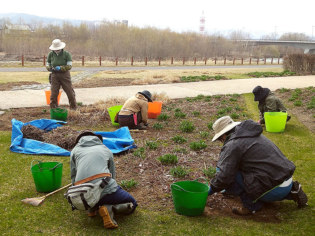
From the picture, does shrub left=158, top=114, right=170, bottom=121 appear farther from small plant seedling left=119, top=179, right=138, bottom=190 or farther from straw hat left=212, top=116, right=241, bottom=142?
straw hat left=212, top=116, right=241, bottom=142

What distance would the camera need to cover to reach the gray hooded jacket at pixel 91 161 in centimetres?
384

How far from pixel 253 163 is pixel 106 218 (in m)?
1.75

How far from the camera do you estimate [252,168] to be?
4.02 m

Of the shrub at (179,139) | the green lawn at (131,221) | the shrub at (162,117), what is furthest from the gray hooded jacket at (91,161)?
the shrub at (162,117)

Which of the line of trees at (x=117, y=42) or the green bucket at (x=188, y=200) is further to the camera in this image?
the line of trees at (x=117, y=42)

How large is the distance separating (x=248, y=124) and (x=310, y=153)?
3218 millimetres

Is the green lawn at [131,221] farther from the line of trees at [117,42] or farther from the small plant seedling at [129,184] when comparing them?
the line of trees at [117,42]

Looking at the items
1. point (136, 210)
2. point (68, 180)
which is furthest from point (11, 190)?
point (136, 210)

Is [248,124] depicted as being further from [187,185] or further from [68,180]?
[68,180]

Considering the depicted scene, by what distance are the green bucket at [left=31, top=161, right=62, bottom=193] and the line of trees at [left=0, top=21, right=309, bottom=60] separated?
123 feet

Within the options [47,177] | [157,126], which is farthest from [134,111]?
[47,177]

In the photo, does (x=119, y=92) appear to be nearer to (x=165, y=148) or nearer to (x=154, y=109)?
(x=154, y=109)

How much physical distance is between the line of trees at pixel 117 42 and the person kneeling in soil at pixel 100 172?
38.1m

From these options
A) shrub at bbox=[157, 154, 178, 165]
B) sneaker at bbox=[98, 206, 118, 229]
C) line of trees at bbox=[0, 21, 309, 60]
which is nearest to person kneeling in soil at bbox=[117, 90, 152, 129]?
shrub at bbox=[157, 154, 178, 165]
